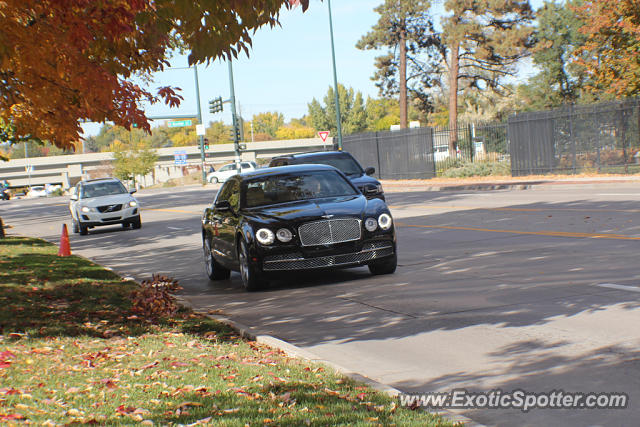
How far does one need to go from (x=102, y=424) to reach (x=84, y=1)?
15.8 feet

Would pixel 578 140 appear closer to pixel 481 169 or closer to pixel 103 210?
pixel 481 169

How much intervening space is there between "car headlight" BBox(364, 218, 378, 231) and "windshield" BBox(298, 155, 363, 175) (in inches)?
335

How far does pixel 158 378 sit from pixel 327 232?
487cm

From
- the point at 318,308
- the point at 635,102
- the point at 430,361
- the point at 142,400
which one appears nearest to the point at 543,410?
the point at 430,361

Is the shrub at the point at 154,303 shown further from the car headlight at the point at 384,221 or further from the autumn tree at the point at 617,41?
the autumn tree at the point at 617,41

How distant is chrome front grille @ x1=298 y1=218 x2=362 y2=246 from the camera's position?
10.5 metres

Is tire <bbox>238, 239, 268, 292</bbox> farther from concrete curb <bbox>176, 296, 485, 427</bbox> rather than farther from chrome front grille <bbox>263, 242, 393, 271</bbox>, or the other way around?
concrete curb <bbox>176, 296, 485, 427</bbox>

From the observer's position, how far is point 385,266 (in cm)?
1109

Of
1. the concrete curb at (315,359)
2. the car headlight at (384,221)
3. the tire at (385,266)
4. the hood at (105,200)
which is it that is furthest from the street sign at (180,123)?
the concrete curb at (315,359)

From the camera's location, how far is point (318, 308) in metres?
9.21

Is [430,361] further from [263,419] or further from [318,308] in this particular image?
[318,308]

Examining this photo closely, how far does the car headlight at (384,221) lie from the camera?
10805 millimetres

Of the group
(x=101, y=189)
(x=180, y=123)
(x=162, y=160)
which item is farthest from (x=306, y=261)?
(x=162, y=160)

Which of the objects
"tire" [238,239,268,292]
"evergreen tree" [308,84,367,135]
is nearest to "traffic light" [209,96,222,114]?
"tire" [238,239,268,292]
